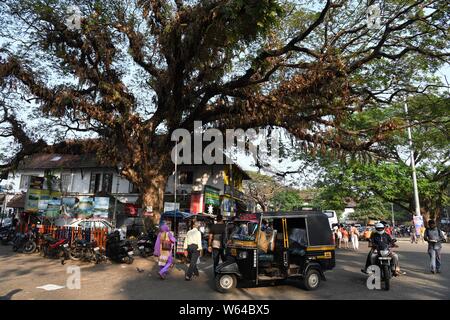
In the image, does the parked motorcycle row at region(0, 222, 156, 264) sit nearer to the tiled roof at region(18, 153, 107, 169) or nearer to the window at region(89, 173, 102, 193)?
the window at region(89, 173, 102, 193)

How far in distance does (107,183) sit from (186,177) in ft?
22.9

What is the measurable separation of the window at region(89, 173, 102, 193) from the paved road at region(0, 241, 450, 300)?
652 inches

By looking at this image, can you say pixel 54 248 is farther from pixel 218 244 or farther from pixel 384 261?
pixel 384 261

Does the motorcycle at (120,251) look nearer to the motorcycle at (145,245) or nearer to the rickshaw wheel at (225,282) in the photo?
the motorcycle at (145,245)

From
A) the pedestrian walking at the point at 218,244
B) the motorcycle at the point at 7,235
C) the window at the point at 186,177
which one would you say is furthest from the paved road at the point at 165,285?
the window at the point at 186,177

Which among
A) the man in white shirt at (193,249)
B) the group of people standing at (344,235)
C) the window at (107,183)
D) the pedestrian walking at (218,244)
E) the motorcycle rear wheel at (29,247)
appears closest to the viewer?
the man in white shirt at (193,249)

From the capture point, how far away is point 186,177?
26500 mm

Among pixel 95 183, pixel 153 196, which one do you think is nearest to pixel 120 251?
pixel 153 196

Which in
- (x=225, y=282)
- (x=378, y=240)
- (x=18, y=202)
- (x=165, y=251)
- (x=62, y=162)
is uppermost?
(x=62, y=162)

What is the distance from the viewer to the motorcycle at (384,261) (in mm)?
8219

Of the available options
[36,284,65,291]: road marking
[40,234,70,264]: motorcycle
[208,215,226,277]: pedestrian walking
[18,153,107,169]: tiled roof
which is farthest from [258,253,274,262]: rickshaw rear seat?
[18,153,107,169]: tiled roof

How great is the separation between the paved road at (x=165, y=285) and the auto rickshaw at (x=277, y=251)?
0.33m

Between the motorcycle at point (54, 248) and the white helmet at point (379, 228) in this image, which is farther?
the motorcycle at point (54, 248)
